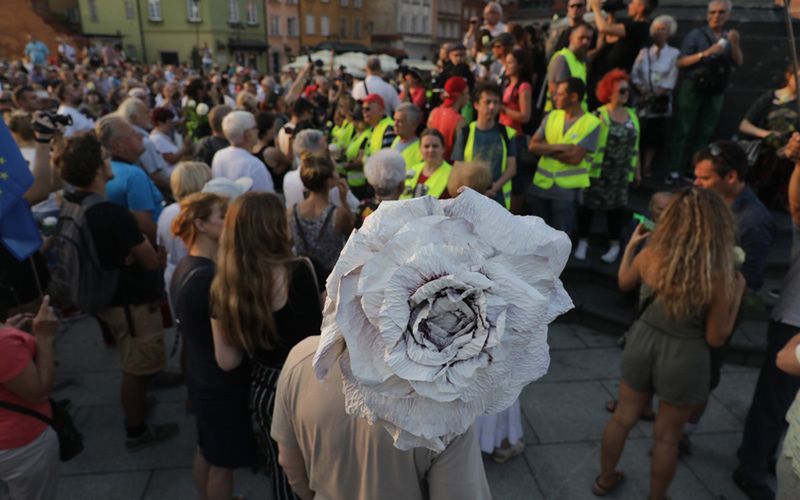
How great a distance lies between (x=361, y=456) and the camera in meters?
1.33

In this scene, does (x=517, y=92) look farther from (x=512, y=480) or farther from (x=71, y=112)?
(x=71, y=112)

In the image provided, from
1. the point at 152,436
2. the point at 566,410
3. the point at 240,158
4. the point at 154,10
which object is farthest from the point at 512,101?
the point at 154,10

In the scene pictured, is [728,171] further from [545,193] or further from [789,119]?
[789,119]

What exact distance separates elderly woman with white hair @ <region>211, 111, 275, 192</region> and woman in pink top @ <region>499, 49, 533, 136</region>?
9.19 ft

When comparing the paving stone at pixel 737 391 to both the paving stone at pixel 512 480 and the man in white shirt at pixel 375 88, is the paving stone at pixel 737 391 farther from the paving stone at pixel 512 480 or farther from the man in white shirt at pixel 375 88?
the man in white shirt at pixel 375 88

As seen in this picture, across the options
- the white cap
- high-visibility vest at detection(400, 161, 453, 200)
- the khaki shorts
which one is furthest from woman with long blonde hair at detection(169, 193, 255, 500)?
high-visibility vest at detection(400, 161, 453, 200)

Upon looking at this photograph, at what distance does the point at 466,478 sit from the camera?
51.2 inches

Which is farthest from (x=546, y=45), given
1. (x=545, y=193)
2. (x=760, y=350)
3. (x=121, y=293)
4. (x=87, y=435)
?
(x=87, y=435)

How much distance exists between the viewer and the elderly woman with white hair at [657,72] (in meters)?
6.08

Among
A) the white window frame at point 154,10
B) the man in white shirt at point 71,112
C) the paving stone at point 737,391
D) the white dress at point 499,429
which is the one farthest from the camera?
the white window frame at point 154,10

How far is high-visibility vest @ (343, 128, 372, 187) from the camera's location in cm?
574

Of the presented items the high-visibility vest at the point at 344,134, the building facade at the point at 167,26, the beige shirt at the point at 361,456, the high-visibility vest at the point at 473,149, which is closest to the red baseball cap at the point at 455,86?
the high-visibility vest at the point at 473,149

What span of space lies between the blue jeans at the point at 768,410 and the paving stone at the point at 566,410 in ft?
2.13

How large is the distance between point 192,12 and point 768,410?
46.6 m
